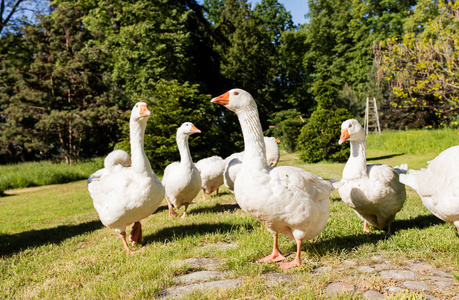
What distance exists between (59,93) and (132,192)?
60.8 feet

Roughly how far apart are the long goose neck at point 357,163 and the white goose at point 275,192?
1.12 meters

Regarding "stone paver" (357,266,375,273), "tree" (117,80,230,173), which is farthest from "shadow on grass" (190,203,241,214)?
"tree" (117,80,230,173)

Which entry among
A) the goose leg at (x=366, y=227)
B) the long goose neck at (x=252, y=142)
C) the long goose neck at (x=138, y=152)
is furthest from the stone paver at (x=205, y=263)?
the goose leg at (x=366, y=227)

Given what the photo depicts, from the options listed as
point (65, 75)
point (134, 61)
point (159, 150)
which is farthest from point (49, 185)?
point (134, 61)

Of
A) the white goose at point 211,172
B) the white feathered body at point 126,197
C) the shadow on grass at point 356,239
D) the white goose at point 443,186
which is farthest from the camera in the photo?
the white goose at point 211,172

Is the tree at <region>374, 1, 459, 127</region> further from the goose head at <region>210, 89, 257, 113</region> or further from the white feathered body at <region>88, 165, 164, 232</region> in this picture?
the white feathered body at <region>88, 165, 164, 232</region>

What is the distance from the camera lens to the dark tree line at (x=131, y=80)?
16297 mm

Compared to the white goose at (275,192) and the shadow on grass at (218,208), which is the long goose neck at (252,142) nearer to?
the white goose at (275,192)

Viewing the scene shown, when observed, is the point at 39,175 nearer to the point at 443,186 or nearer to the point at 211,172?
the point at 211,172

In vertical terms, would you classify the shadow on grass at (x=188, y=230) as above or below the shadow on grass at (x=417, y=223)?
above

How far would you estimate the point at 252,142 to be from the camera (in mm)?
3529

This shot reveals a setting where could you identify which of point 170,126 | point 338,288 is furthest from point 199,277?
point 170,126

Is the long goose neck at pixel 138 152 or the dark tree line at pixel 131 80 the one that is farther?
the dark tree line at pixel 131 80

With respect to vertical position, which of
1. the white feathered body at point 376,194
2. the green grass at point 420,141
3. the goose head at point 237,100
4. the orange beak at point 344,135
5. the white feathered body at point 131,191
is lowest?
the green grass at point 420,141
